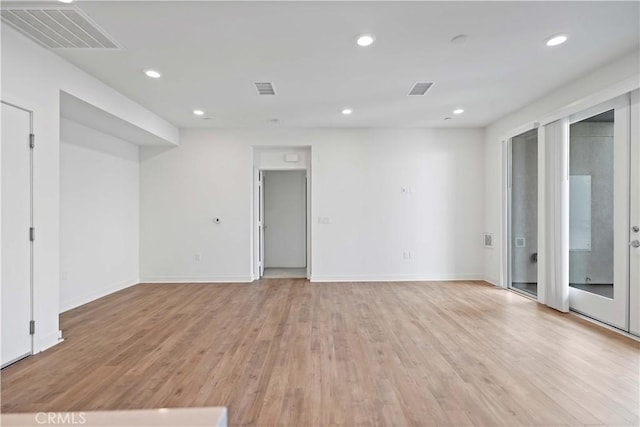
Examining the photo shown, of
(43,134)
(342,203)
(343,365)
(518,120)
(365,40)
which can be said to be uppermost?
(365,40)

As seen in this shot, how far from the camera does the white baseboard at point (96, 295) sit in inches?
159

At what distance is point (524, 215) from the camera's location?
4957 millimetres

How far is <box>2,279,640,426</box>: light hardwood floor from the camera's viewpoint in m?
1.94

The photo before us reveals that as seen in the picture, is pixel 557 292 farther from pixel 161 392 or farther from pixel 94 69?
pixel 94 69

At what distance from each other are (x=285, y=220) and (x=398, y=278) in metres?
3.24

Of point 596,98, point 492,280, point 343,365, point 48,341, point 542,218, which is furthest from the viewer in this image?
point 492,280

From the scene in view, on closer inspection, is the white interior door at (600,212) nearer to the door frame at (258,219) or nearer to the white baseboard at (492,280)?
the white baseboard at (492,280)

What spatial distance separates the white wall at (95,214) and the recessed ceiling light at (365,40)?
4.01 meters

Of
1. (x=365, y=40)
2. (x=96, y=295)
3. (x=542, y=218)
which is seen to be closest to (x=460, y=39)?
(x=365, y=40)

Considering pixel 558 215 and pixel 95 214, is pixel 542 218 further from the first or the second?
pixel 95 214

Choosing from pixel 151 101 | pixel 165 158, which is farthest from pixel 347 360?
pixel 165 158

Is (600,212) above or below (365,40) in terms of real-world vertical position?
below

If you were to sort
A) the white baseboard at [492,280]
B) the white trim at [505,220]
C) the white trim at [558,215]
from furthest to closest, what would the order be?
1. the white baseboard at [492,280]
2. the white trim at [505,220]
3. the white trim at [558,215]

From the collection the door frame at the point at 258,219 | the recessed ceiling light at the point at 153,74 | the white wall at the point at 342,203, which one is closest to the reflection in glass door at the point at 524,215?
the white wall at the point at 342,203
